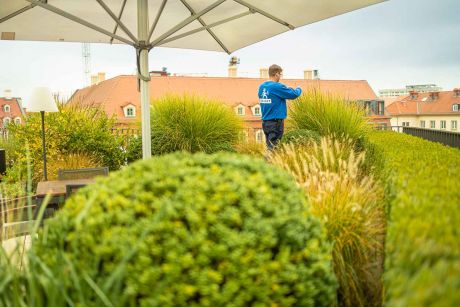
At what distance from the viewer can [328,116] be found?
7098mm

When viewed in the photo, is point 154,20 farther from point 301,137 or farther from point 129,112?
point 129,112

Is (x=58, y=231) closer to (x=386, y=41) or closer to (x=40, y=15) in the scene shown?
(x=40, y=15)

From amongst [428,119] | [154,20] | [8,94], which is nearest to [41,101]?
[154,20]

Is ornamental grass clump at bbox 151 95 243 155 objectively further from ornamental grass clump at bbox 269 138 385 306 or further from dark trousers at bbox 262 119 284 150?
ornamental grass clump at bbox 269 138 385 306

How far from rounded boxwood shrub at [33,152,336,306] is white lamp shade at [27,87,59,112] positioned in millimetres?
4310

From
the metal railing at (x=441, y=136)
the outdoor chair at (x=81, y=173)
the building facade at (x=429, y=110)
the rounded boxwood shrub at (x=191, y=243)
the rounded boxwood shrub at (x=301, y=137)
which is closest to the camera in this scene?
the rounded boxwood shrub at (x=191, y=243)

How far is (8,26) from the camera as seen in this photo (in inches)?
241

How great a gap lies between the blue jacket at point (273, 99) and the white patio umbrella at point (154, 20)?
2.15 feet

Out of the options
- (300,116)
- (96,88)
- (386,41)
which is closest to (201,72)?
(96,88)

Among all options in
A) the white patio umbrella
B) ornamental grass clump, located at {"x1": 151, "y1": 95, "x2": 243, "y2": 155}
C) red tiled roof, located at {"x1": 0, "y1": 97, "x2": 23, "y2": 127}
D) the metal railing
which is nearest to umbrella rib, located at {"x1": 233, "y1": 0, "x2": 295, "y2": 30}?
the white patio umbrella

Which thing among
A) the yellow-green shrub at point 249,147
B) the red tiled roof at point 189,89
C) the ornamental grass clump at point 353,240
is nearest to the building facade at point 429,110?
the red tiled roof at point 189,89

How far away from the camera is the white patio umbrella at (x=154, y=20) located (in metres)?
5.33

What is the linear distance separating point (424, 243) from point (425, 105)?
8000 cm

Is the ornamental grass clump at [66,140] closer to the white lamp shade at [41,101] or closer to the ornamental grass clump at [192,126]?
the ornamental grass clump at [192,126]
